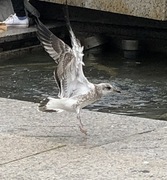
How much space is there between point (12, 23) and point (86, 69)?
248 cm

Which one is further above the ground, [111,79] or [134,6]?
[134,6]

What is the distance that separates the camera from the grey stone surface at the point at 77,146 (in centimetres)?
542

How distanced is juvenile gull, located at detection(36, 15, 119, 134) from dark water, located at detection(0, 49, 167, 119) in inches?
103

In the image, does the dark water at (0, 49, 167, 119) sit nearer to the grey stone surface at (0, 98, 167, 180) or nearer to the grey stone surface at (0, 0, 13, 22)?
the grey stone surface at (0, 0, 13, 22)

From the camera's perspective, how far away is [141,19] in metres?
13.8

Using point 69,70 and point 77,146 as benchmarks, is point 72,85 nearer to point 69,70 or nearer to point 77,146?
point 69,70

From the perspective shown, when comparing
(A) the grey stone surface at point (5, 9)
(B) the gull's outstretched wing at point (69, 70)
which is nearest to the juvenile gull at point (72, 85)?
(B) the gull's outstretched wing at point (69, 70)

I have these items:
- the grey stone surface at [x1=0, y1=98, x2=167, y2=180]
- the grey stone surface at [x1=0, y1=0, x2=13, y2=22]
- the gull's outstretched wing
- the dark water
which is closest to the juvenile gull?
the gull's outstretched wing

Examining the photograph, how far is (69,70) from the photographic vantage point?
6.39 metres

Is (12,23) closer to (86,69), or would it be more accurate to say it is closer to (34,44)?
(34,44)

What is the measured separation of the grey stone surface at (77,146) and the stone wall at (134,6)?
500cm

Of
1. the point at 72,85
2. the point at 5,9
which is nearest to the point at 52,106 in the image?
the point at 72,85

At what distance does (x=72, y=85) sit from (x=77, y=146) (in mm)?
579

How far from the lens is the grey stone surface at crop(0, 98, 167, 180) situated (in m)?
5.42
